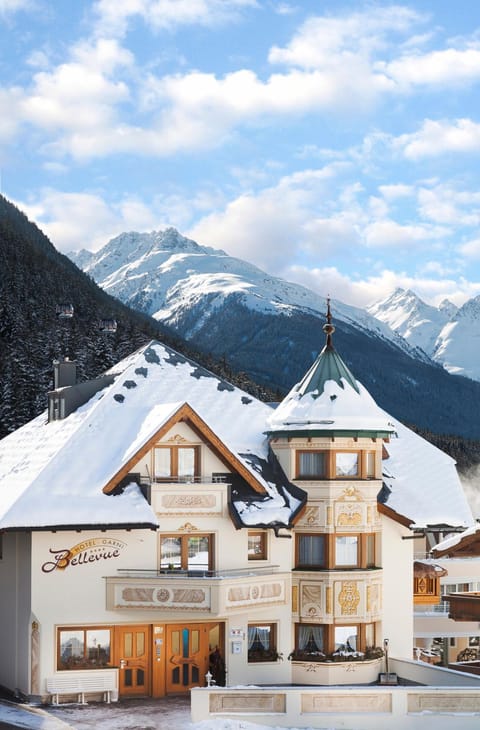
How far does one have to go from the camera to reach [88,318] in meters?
149

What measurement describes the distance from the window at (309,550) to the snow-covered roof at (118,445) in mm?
1440

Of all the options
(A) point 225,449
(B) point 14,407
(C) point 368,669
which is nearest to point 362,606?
(C) point 368,669

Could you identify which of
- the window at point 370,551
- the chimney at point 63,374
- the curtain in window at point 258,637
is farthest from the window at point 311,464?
the chimney at point 63,374

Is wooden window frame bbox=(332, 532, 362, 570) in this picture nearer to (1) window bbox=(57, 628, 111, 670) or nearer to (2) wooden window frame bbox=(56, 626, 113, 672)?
(2) wooden window frame bbox=(56, 626, 113, 672)

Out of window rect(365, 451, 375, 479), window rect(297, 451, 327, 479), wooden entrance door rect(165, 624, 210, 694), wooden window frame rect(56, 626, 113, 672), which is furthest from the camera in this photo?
window rect(365, 451, 375, 479)

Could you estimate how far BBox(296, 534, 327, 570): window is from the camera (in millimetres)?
42281

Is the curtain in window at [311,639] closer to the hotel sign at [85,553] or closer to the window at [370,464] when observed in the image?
the window at [370,464]

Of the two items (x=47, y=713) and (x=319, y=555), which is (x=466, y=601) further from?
(x=47, y=713)

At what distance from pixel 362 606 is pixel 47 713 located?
12154mm

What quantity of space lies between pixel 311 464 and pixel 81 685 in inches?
448

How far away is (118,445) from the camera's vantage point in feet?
136

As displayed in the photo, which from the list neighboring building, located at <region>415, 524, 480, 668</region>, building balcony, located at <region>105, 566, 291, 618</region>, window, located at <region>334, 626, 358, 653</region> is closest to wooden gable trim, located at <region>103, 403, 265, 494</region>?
building balcony, located at <region>105, 566, 291, 618</region>

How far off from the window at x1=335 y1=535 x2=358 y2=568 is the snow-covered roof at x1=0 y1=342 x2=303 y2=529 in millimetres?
2157

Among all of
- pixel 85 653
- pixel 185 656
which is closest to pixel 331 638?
pixel 185 656
